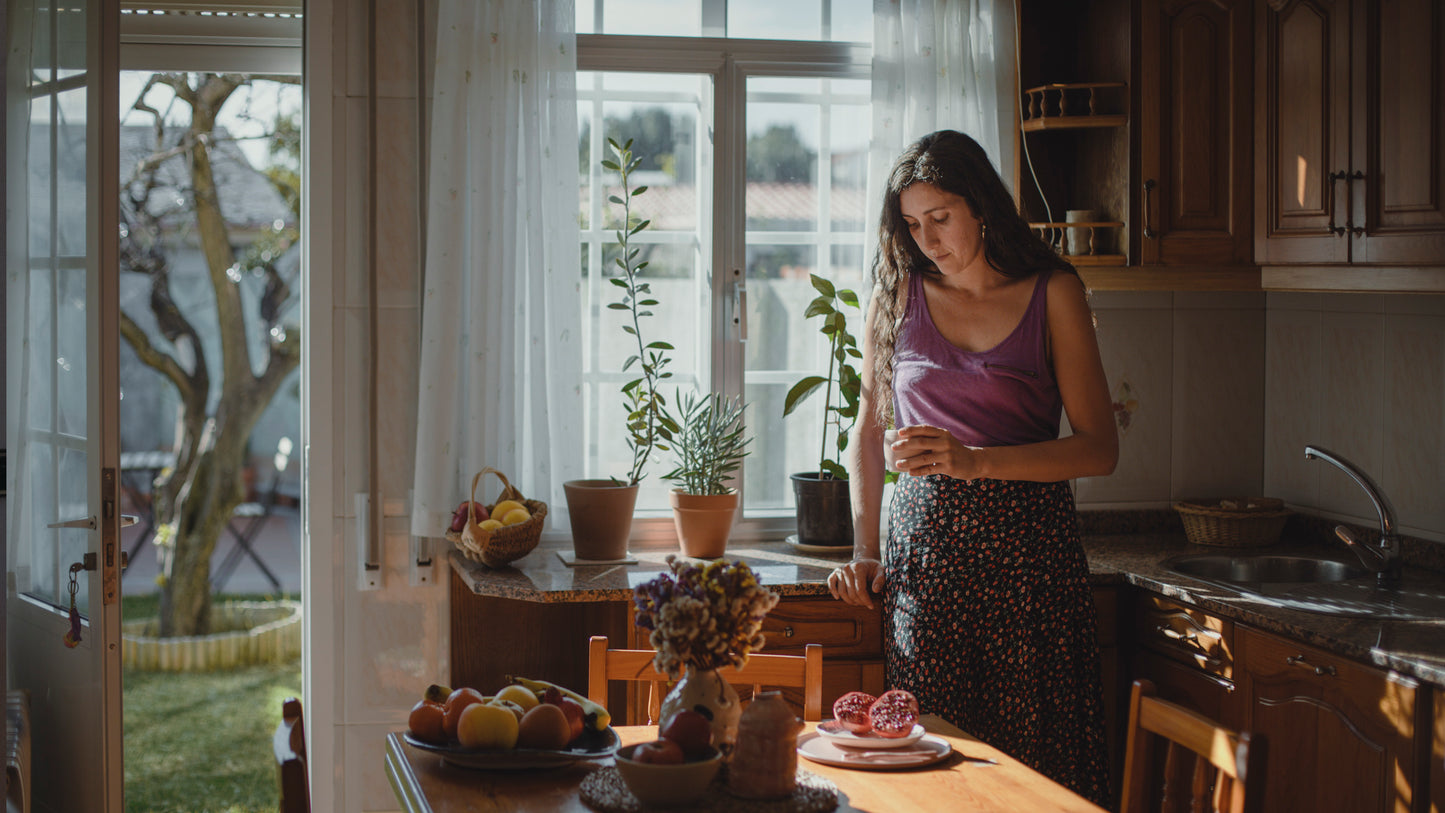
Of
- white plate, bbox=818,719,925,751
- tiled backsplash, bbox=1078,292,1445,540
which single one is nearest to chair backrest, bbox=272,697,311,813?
white plate, bbox=818,719,925,751

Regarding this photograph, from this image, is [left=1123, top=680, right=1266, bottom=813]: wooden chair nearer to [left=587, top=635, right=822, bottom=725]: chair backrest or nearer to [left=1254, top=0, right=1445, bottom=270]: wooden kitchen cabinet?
[left=587, top=635, right=822, bottom=725]: chair backrest

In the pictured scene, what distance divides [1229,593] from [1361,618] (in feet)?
0.86

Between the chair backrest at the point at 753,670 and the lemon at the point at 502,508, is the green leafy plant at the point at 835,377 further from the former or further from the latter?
the chair backrest at the point at 753,670

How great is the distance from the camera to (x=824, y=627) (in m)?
→ 2.76

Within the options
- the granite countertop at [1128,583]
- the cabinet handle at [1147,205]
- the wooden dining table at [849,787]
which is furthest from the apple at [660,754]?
the cabinet handle at [1147,205]

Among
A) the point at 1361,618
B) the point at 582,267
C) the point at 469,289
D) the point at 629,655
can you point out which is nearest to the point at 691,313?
the point at 582,267

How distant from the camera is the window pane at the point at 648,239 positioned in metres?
3.22

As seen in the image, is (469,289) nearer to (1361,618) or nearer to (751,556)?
(751,556)

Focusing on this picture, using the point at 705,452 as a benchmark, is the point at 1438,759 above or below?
below

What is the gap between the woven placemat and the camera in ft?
5.08

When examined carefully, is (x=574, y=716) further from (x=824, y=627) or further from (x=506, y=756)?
(x=824, y=627)

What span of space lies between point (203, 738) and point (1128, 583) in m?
4.00

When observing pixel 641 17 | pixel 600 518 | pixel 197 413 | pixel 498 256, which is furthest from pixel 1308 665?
pixel 197 413

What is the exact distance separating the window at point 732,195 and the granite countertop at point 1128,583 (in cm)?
36
